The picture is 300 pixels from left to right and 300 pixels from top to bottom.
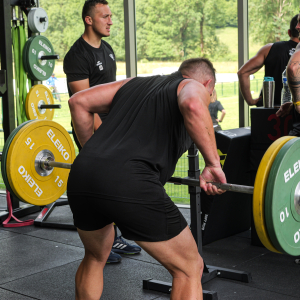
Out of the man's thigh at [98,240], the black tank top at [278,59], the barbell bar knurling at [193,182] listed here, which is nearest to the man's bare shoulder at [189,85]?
the barbell bar knurling at [193,182]

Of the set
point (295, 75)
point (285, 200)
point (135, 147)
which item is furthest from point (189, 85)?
point (295, 75)

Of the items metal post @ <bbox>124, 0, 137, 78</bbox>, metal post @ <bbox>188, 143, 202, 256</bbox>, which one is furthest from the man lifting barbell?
metal post @ <bbox>124, 0, 137, 78</bbox>

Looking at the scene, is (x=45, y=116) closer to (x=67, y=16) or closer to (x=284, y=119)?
(x=67, y=16)

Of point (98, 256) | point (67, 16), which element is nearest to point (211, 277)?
point (98, 256)

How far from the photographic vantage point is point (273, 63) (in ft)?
10.8

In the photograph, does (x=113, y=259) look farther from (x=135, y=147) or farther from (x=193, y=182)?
(x=135, y=147)

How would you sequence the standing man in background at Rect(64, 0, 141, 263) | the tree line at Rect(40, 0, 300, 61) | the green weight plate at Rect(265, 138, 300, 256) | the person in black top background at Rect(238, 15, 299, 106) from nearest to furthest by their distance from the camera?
the green weight plate at Rect(265, 138, 300, 256), the standing man in background at Rect(64, 0, 141, 263), the person in black top background at Rect(238, 15, 299, 106), the tree line at Rect(40, 0, 300, 61)

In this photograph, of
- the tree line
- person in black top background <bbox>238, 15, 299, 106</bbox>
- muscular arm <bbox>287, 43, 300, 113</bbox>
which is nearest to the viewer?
muscular arm <bbox>287, 43, 300, 113</bbox>

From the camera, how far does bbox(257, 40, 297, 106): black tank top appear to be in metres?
3.24

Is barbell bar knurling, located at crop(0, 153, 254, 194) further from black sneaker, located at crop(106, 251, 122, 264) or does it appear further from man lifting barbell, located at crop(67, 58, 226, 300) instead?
black sneaker, located at crop(106, 251, 122, 264)

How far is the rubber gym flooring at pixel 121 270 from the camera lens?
235cm

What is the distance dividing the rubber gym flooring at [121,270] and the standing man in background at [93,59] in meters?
0.25

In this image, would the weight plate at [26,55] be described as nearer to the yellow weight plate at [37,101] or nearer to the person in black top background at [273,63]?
the yellow weight plate at [37,101]

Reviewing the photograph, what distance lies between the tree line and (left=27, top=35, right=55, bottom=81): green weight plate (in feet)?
2.00
